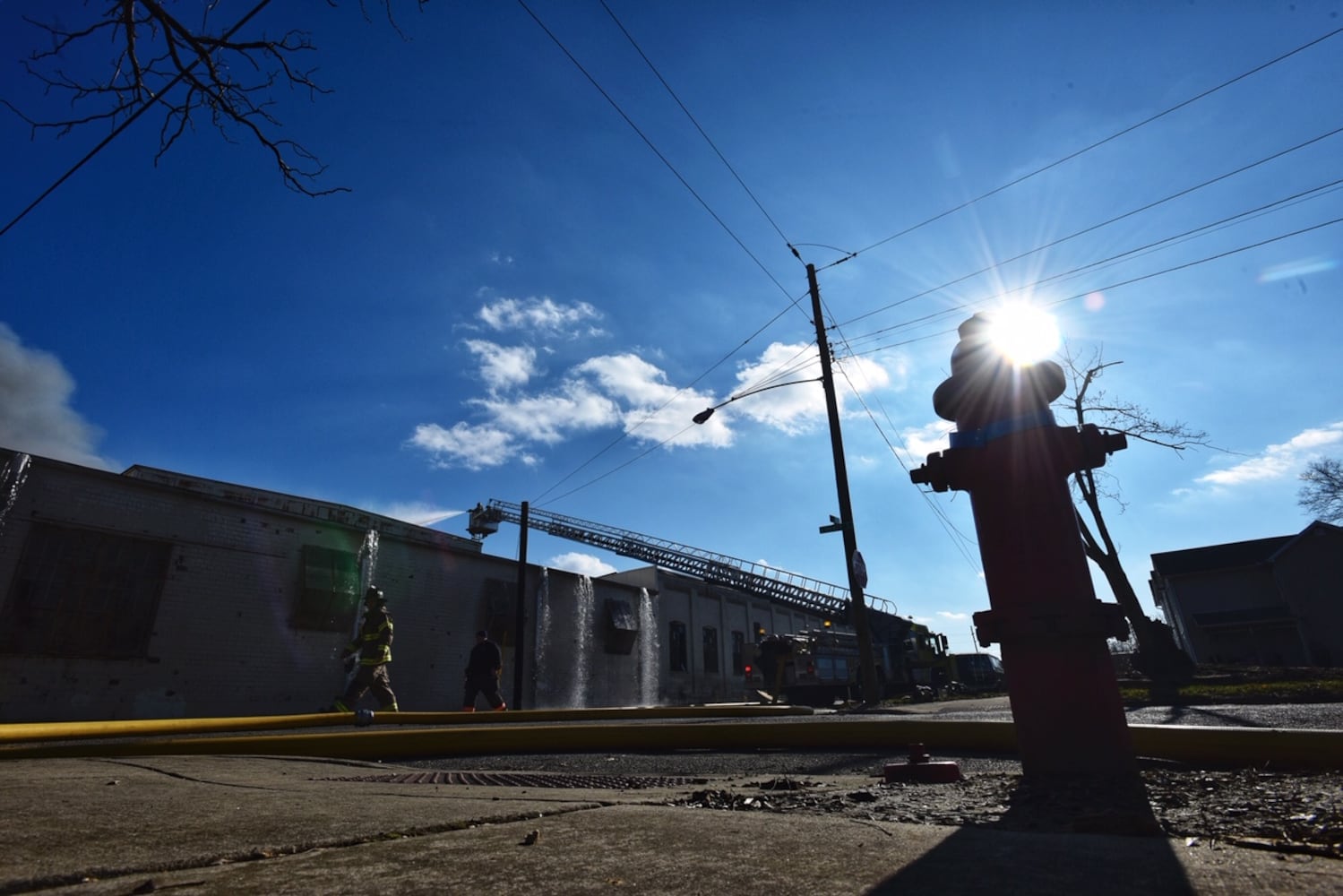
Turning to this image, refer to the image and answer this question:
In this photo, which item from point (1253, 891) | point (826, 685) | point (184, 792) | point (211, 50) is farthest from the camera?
point (826, 685)

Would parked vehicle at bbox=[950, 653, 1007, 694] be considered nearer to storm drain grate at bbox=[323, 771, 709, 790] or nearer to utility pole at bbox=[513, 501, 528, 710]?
utility pole at bbox=[513, 501, 528, 710]

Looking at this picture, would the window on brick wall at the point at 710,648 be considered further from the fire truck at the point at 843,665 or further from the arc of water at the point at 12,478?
the arc of water at the point at 12,478

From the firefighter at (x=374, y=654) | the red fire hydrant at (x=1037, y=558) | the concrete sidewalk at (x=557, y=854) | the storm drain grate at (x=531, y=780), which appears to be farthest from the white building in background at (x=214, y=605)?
the red fire hydrant at (x=1037, y=558)

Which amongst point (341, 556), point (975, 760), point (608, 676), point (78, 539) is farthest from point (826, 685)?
point (78, 539)

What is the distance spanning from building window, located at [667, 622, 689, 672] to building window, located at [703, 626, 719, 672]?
5.39ft

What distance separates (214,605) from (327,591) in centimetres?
260

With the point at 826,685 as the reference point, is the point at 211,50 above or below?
above

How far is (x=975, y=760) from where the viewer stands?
12.0 ft

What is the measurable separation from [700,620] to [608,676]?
283 inches

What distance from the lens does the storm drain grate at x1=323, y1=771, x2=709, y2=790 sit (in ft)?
9.86

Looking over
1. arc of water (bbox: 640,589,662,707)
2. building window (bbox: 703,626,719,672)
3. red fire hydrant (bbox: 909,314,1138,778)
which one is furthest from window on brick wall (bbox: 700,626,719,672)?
red fire hydrant (bbox: 909,314,1138,778)

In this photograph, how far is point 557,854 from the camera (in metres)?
1.33

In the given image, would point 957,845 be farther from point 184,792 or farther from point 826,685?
point 826,685

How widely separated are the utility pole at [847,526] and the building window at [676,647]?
17419 millimetres
